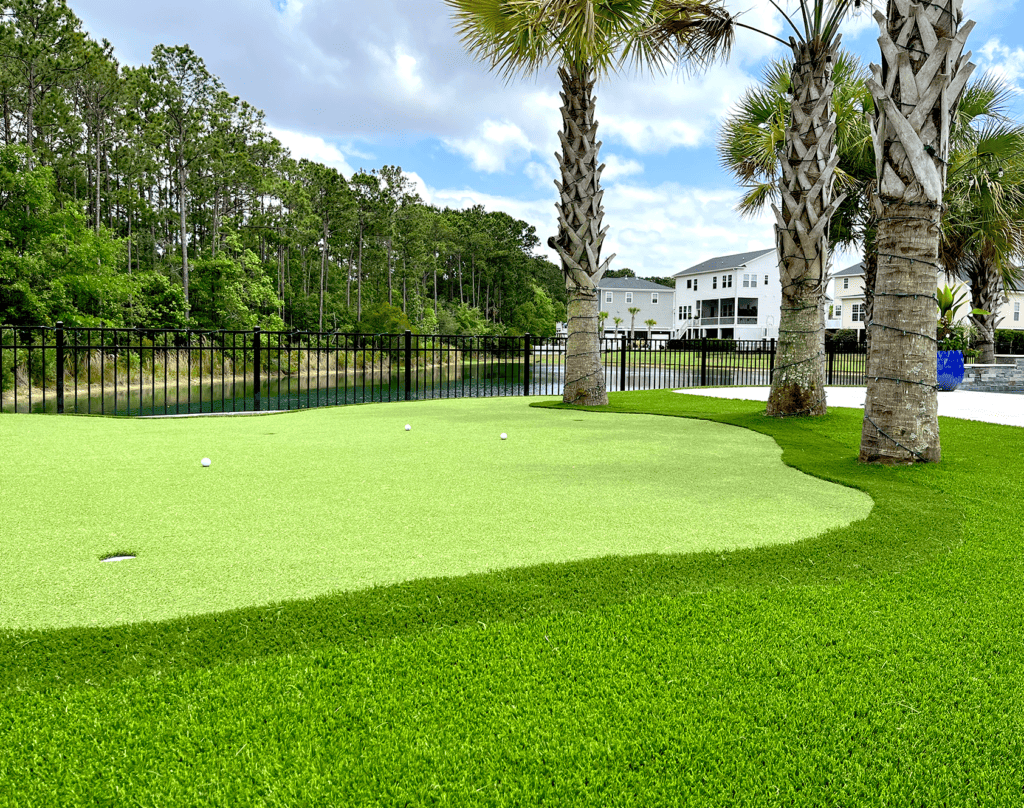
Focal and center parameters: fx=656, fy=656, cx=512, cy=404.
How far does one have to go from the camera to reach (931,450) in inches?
215

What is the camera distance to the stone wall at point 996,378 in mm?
16609

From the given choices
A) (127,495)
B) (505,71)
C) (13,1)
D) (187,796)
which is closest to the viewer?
(187,796)

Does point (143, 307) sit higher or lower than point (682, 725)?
higher

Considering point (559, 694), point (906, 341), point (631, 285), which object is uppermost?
point (631, 285)

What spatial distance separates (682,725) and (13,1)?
3653 cm

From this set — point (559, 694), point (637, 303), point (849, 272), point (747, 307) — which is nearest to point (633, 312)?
point (637, 303)

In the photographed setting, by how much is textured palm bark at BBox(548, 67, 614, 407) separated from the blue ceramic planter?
9.75m

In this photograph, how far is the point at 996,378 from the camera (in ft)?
54.6

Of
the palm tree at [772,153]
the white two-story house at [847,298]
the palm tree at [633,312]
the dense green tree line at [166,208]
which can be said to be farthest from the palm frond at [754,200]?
the palm tree at [633,312]

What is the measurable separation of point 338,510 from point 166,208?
44.0 metres

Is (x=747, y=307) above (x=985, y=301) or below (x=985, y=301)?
above

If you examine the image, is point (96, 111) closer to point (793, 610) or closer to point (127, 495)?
point (127, 495)

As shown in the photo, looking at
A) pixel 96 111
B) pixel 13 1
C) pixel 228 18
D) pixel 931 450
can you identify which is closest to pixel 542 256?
pixel 96 111

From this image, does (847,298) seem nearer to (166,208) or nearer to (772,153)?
(772,153)
